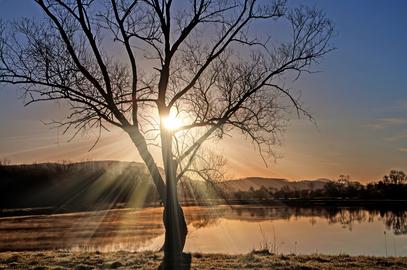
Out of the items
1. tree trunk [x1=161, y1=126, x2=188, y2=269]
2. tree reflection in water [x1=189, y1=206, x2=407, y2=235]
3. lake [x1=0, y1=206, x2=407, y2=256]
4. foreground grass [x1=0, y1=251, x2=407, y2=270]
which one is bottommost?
lake [x1=0, y1=206, x2=407, y2=256]

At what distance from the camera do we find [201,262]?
11.6m

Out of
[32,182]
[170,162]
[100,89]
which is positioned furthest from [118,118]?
[32,182]

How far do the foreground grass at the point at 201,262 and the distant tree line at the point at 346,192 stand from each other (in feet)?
221

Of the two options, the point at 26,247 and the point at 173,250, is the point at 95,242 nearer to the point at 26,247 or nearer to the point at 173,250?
the point at 26,247

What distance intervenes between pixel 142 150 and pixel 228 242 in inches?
414

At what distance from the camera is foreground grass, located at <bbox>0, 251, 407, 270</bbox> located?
35.6 feet

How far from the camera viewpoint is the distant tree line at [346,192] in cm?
7994

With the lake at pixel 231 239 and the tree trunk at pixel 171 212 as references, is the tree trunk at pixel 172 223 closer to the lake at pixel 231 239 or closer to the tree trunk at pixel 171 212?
the tree trunk at pixel 171 212

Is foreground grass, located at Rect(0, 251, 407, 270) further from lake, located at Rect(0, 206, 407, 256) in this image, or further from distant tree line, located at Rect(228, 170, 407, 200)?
distant tree line, located at Rect(228, 170, 407, 200)

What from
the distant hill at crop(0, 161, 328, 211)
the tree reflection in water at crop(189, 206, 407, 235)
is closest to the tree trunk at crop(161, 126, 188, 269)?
the tree reflection in water at crop(189, 206, 407, 235)

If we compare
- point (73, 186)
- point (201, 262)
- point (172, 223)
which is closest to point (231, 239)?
point (172, 223)

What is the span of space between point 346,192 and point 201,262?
3344 inches

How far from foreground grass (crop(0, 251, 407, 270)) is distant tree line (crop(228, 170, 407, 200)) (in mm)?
67485

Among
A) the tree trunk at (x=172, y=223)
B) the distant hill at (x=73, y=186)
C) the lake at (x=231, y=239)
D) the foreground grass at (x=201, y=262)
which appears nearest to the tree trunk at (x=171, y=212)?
the tree trunk at (x=172, y=223)
